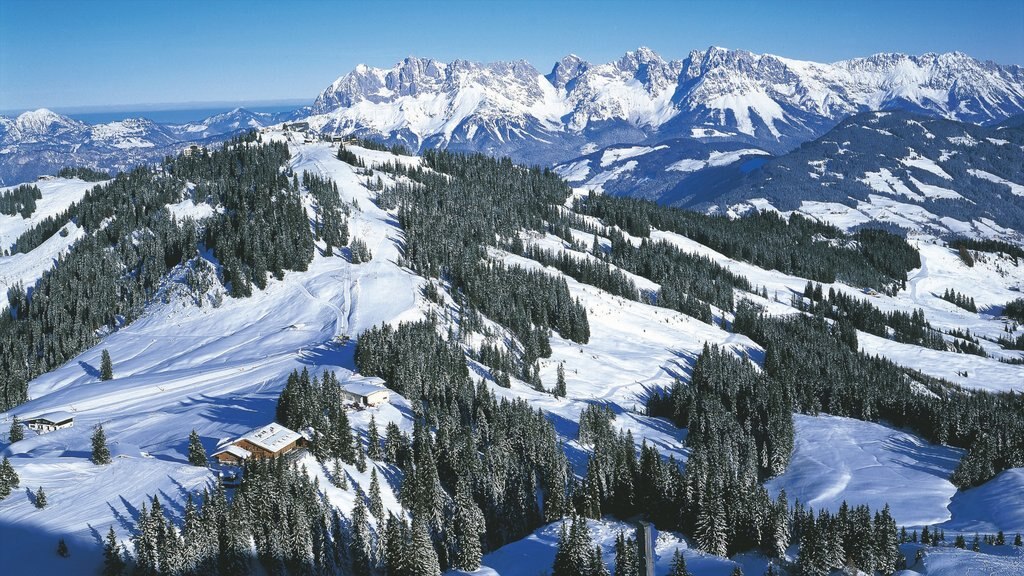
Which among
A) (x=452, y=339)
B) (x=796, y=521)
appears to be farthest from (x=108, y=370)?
(x=796, y=521)

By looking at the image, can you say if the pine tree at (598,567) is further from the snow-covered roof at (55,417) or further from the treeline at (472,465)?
the snow-covered roof at (55,417)

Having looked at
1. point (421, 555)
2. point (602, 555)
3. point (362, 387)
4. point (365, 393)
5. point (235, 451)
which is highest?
point (362, 387)

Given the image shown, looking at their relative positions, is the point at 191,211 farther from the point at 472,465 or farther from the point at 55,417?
the point at 472,465

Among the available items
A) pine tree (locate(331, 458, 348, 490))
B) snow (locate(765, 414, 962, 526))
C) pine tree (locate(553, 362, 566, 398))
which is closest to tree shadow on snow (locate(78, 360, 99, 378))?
pine tree (locate(331, 458, 348, 490))

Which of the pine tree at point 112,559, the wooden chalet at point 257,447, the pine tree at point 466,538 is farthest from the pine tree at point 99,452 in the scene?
the pine tree at point 466,538

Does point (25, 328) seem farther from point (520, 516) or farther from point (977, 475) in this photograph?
point (977, 475)

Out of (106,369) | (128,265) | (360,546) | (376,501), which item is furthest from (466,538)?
(128,265)
